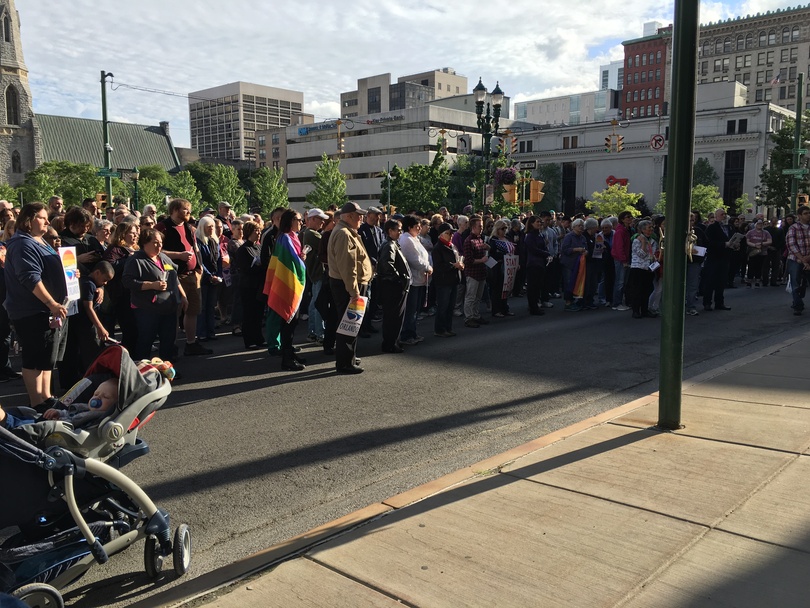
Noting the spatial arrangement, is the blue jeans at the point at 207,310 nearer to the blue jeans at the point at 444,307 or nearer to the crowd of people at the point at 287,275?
the crowd of people at the point at 287,275

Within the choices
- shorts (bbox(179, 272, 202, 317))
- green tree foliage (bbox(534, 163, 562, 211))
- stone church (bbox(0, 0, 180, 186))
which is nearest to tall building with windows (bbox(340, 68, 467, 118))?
stone church (bbox(0, 0, 180, 186))

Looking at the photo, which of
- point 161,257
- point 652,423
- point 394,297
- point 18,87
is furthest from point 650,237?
point 18,87

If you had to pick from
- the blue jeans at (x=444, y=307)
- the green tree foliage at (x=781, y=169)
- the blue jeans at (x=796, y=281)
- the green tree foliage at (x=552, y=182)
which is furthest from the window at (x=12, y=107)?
the blue jeans at (x=796, y=281)

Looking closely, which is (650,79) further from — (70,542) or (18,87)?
(70,542)

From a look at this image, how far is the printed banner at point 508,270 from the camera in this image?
13297mm

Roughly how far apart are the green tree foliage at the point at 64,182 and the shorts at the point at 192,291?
252 ft

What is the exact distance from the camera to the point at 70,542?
3.24 m

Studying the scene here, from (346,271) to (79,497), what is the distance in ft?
17.6

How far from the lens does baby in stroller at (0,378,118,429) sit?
347 centimetres

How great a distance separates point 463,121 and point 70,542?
12395 cm

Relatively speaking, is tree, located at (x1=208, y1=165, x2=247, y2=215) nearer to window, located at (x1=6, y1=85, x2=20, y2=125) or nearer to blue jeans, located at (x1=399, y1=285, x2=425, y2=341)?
window, located at (x1=6, y1=85, x2=20, y2=125)

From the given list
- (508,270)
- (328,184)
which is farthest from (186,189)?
(508,270)

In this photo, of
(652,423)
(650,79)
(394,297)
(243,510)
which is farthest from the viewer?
(650,79)

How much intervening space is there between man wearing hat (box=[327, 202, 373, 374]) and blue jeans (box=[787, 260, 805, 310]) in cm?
881
